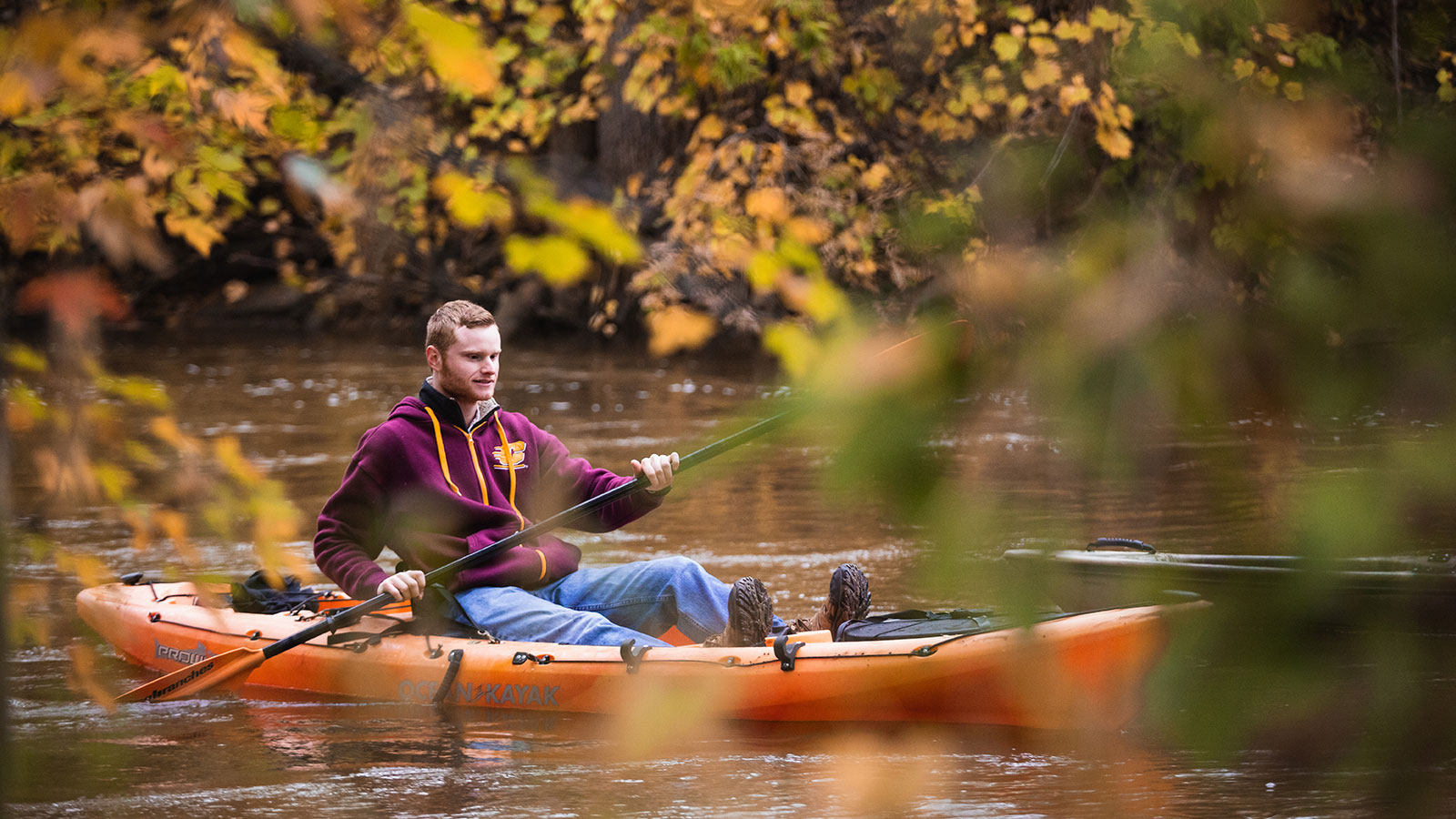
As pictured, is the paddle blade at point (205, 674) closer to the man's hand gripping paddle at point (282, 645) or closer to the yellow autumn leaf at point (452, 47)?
the man's hand gripping paddle at point (282, 645)

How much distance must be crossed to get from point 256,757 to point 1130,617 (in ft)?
13.1

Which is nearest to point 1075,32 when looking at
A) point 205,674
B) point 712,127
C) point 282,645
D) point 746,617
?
point 746,617

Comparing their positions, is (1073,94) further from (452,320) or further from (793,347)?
(452,320)

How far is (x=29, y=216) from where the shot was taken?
1.28m

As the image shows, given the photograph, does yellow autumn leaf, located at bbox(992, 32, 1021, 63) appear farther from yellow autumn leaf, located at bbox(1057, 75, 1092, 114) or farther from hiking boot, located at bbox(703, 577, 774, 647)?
hiking boot, located at bbox(703, 577, 774, 647)

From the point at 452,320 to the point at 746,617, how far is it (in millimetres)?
1223

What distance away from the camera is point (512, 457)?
4.64 meters

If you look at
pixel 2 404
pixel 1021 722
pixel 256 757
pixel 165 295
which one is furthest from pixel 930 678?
pixel 165 295

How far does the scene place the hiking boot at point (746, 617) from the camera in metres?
4.36

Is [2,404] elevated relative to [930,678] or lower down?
elevated

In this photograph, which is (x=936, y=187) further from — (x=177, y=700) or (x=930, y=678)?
(x=177, y=700)

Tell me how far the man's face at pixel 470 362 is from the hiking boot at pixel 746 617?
95 cm

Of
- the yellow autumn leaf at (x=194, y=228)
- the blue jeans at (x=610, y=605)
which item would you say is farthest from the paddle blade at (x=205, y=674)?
the yellow autumn leaf at (x=194, y=228)

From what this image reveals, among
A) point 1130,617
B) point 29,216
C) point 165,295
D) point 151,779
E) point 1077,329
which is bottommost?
point 151,779
